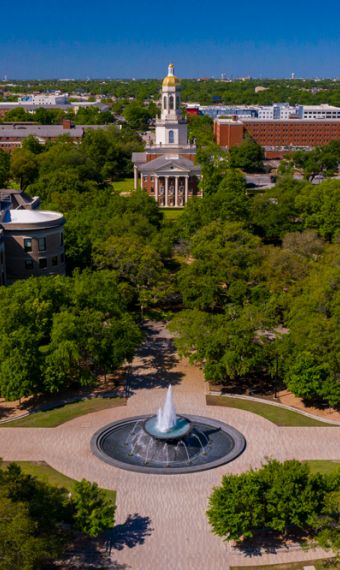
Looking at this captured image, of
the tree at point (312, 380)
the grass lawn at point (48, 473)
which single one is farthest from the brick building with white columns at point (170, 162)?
the grass lawn at point (48, 473)

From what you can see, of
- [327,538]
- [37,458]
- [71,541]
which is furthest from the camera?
[37,458]

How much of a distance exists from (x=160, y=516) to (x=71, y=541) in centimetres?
422

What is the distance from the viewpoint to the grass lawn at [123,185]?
118250mm

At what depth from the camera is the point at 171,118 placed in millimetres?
112688

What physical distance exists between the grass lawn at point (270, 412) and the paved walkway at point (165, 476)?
0.60 metres

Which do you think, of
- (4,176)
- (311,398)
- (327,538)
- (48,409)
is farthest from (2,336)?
(4,176)

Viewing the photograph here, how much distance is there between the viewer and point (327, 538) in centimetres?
2597

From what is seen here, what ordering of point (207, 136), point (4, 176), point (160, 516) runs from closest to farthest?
point (160, 516) < point (4, 176) < point (207, 136)

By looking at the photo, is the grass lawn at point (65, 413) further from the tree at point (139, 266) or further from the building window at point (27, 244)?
the building window at point (27, 244)

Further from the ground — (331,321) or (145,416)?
(331,321)

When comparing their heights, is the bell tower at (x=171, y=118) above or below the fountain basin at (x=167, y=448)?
above

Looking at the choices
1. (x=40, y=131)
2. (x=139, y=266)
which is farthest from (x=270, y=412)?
(x=40, y=131)

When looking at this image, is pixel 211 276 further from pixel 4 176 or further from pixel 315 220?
pixel 4 176

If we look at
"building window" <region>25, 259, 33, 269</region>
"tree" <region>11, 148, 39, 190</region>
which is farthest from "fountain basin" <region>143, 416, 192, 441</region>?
"tree" <region>11, 148, 39, 190</region>
